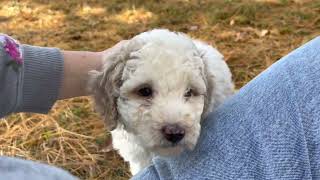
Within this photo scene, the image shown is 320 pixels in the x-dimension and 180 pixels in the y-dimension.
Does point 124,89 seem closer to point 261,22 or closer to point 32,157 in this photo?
point 32,157

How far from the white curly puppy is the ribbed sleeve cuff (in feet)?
0.45

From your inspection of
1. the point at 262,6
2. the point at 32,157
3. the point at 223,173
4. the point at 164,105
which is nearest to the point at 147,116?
the point at 164,105

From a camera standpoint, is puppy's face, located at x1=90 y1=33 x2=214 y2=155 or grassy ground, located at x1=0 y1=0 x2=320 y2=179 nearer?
puppy's face, located at x1=90 y1=33 x2=214 y2=155

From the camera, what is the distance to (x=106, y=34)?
4.46 m

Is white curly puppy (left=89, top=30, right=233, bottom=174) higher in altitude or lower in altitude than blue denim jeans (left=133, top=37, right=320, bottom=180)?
lower

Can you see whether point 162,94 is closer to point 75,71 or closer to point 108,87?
point 108,87

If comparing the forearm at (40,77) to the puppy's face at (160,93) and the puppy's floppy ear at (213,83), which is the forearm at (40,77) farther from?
the puppy's floppy ear at (213,83)

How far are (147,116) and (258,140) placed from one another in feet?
1.78

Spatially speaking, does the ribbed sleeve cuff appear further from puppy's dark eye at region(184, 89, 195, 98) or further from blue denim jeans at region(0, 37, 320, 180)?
blue denim jeans at region(0, 37, 320, 180)

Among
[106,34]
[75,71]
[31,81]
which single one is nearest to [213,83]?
[75,71]

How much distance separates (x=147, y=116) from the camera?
1.74m

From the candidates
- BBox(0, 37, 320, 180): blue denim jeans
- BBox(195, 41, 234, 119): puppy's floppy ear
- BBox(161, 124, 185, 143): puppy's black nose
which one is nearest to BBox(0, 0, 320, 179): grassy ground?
BBox(195, 41, 234, 119): puppy's floppy ear

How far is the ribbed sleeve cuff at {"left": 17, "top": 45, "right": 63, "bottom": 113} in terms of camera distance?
1.79 metres

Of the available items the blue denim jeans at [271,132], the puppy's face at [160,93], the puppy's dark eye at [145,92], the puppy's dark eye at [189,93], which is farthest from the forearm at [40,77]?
the blue denim jeans at [271,132]
